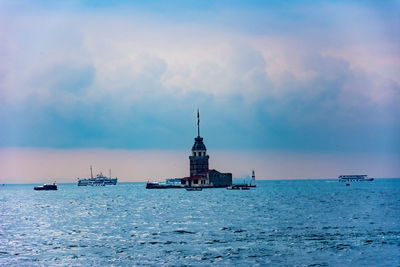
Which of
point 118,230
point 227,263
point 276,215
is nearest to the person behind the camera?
point 227,263

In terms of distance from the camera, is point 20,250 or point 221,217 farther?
point 221,217

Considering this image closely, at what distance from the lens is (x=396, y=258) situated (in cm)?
5275

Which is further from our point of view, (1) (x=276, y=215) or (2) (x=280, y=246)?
(1) (x=276, y=215)

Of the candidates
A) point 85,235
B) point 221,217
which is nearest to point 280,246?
point 85,235

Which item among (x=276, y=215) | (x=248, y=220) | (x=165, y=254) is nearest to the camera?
(x=165, y=254)

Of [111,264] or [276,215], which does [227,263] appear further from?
[276,215]

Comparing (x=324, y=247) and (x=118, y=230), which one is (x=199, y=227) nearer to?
(x=118, y=230)

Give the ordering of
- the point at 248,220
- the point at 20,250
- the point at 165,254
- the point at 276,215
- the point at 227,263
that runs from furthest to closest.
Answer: the point at 276,215, the point at 248,220, the point at 20,250, the point at 165,254, the point at 227,263

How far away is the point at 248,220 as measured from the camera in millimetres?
92375

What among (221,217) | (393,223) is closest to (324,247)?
(393,223)

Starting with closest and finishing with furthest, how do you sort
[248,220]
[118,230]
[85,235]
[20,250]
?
[20,250] < [85,235] < [118,230] < [248,220]

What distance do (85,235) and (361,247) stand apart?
106 feet

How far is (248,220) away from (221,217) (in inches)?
273

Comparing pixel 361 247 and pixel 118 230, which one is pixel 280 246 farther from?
pixel 118 230
